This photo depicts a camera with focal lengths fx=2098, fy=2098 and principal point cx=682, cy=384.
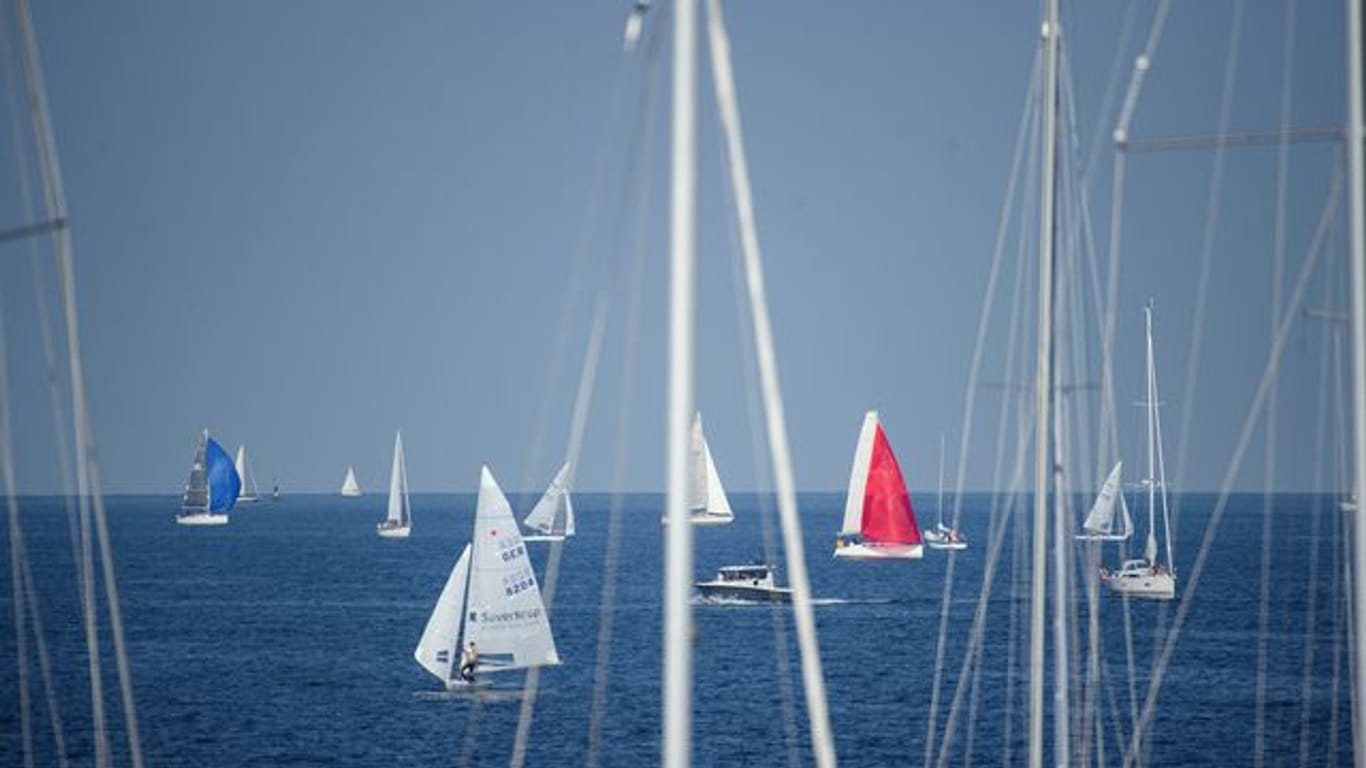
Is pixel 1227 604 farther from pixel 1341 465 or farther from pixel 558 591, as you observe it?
pixel 1341 465

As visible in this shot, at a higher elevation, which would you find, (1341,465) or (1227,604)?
(1341,465)

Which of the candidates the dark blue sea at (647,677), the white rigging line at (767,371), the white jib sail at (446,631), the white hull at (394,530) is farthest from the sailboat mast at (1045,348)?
the white hull at (394,530)

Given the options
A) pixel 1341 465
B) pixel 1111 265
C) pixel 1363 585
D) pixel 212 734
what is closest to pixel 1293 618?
pixel 212 734

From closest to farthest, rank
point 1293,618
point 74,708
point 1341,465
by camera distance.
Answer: point 1341,465 < point 74,708 < point 1293,618

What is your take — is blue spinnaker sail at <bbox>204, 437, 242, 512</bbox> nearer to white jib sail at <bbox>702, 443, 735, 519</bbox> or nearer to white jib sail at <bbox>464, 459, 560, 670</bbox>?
white jib sail at <bbox>702, 443, 735, 519</bbox>

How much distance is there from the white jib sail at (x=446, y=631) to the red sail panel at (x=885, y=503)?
46978 millimetres

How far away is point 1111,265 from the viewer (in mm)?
24969

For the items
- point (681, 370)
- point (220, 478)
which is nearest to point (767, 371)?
point (681, 370)

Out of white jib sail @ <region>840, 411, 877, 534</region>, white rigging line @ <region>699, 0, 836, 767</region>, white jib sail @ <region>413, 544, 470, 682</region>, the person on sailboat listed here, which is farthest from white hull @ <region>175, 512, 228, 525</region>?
white rigging line @ <region>699, 0, 836, 767</region>

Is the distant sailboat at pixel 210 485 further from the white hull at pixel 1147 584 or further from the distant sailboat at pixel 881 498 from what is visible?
the white hull at pixel 1147 584

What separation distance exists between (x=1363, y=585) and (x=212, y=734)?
4435cm

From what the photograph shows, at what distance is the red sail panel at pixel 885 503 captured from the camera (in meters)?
105

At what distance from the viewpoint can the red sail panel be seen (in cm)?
10531

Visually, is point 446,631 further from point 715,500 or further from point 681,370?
point 715,500
